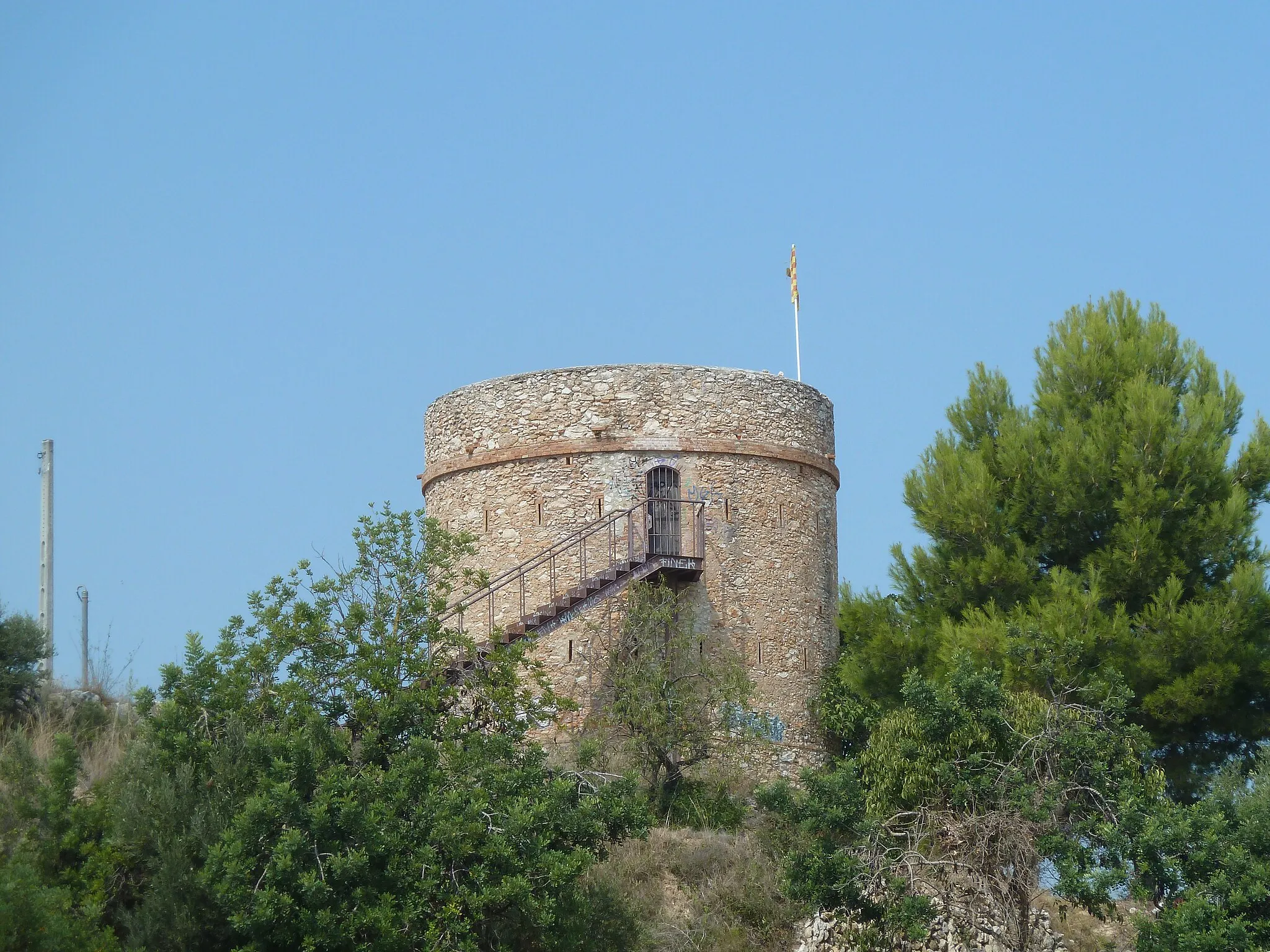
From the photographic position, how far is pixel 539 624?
23.2m

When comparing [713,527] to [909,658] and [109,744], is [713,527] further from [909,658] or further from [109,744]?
[109,744]

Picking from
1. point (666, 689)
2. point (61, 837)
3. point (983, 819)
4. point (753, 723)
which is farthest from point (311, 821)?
point (753, 723)

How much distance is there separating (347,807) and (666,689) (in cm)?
842

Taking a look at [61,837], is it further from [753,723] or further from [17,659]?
[753,723]

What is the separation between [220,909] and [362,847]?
1318 millimetres

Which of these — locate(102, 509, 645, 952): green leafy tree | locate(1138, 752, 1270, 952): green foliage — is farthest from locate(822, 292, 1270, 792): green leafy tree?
locate(102, 509, 645, 952): green leafy tree

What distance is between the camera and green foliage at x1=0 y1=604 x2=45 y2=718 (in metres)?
20.8

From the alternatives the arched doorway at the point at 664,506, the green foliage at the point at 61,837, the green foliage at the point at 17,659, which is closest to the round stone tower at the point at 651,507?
the arched doorway at the point at 664,506

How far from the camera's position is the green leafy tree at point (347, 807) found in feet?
49.1

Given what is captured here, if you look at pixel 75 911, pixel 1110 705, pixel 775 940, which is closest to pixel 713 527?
pixel 775 940

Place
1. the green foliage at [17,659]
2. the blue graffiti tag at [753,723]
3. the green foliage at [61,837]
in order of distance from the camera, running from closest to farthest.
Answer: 1. the green foliage at [61,837]
2. the green foliage at [17,659]
3. the blue graffiti tag at [753,723]

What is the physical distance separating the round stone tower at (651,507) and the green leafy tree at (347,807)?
6601mm

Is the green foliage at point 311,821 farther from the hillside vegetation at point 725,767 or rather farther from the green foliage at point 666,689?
the green foliage at point 666,689

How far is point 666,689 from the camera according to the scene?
22.9 m
